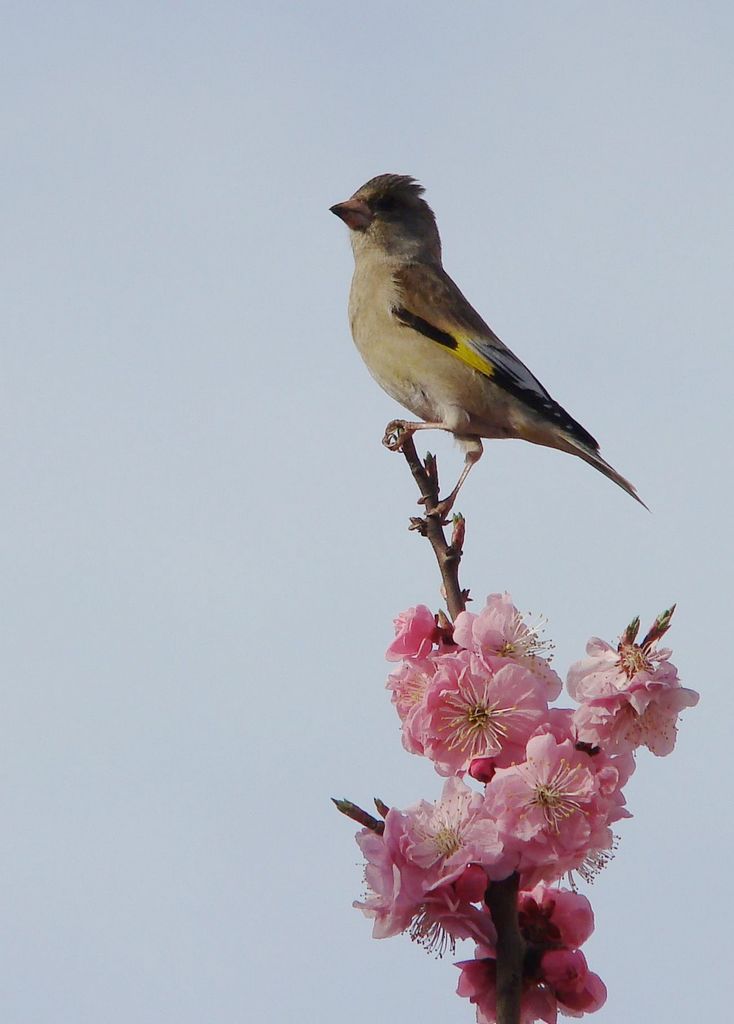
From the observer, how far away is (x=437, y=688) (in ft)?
11.3

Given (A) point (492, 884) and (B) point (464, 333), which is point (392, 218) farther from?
(A) point (492, 884)

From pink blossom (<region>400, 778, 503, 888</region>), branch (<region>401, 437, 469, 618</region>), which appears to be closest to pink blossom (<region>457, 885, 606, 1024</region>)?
pink blossom (<region>400, 778, 503, 888</region>)

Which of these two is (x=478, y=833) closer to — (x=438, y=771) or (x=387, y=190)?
(x=438, y=771)

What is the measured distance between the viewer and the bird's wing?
23.6 ft

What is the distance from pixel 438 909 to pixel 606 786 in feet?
1.74

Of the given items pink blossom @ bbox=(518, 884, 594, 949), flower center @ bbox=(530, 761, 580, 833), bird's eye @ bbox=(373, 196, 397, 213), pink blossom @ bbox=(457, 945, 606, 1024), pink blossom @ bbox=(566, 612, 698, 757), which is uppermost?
bird's eye @ bbox=(373, 196, 397, 213)

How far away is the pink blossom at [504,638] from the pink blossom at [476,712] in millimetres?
49

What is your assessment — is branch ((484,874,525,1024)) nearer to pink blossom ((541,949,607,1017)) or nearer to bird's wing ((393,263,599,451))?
pink blossom ((541,949,607,1017))

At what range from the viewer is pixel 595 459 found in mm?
6887

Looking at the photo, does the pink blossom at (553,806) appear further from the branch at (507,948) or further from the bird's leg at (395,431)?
the bird's leg at (395,431)

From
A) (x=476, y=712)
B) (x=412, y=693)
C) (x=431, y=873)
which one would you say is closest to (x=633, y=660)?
(x=476, y=712)

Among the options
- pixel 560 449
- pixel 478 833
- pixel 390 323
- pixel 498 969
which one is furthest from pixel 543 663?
pixel 390 323

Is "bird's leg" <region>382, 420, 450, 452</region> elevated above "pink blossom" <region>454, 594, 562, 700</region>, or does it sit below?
above

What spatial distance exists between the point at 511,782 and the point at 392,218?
5.78m
